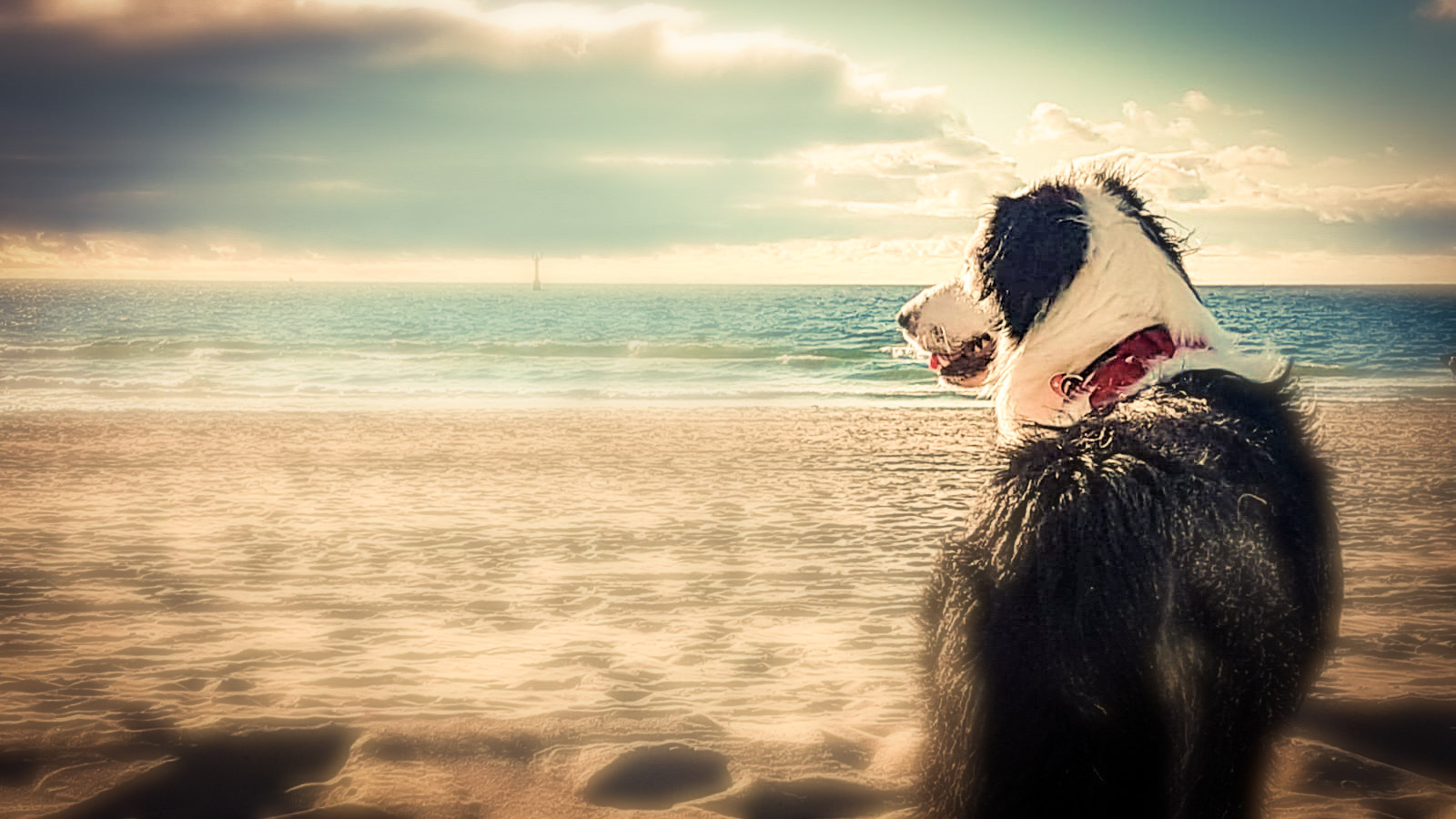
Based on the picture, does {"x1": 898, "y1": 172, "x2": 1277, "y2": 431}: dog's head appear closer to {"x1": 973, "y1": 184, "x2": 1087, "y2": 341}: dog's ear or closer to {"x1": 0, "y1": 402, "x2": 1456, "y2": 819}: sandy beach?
{"x1": 973, "y1": 184, "x2": 1087, "y2": 341}: dog's ear

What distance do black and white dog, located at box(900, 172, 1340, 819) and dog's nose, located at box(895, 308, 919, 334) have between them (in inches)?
4.2

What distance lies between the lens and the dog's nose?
4.75 feet

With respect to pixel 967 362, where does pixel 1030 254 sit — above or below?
above

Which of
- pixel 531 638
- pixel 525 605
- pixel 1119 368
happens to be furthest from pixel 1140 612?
pixel 525 605

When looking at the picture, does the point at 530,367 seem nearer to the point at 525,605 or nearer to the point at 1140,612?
the point at 525,605

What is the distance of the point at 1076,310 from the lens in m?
1.30

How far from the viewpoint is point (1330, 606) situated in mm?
1221

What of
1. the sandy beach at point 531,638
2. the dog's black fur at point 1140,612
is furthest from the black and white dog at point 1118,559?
the sandy beach at point 531,638

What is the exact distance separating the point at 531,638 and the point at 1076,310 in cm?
440

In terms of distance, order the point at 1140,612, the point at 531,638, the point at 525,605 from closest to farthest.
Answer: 1. the point at 1140,612
2. the point at 531,638
3. the point at 525,605

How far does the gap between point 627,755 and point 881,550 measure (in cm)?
A: 345

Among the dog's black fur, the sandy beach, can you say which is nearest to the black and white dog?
the dog's black fur

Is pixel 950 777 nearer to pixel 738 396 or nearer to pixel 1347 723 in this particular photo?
pixel 1347 723

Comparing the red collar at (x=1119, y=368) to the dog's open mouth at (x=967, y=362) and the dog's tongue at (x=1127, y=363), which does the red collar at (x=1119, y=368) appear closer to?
the dog's tongue at (x=1127, y=363)
